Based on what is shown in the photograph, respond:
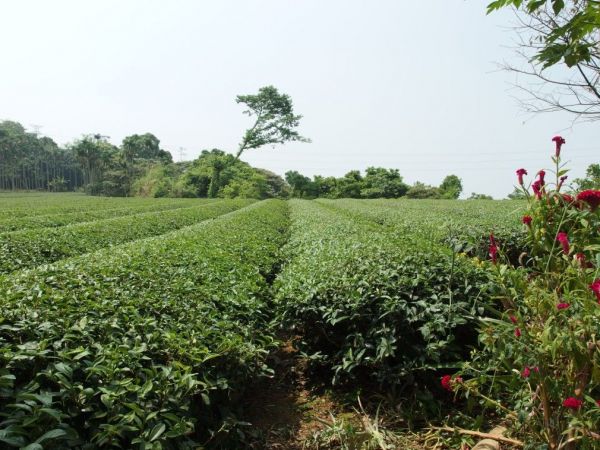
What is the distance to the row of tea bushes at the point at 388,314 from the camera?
2986 mm

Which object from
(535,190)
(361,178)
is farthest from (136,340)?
(361,178)

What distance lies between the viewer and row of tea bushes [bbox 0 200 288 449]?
1.73m

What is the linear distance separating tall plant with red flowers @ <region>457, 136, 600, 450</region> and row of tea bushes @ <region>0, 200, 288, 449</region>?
4.80ft

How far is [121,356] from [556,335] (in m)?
2.01

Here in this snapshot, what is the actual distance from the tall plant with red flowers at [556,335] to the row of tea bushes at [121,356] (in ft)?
4.80

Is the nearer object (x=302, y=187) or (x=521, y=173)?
(x=521, y=173)

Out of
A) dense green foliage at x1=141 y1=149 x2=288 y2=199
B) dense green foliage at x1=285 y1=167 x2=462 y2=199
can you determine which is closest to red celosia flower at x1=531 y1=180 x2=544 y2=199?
dense green foliage at x1=141 y1=149 x2=288 y2=199

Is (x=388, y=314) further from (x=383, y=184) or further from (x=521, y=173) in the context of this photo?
(x=383, y=184)

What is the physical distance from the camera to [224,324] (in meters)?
2.92

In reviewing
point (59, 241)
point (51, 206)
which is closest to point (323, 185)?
point (51, 206)

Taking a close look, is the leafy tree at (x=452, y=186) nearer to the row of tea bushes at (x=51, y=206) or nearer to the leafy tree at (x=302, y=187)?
the leafy tree at (x=302, y=187)

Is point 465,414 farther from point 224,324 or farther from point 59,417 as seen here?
point 59,417

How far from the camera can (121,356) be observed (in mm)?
2111

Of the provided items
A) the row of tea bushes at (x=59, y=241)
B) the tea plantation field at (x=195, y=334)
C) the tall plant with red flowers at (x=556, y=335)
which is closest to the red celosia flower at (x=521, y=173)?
the tall plant with red flowers at (x=556, y=335)
